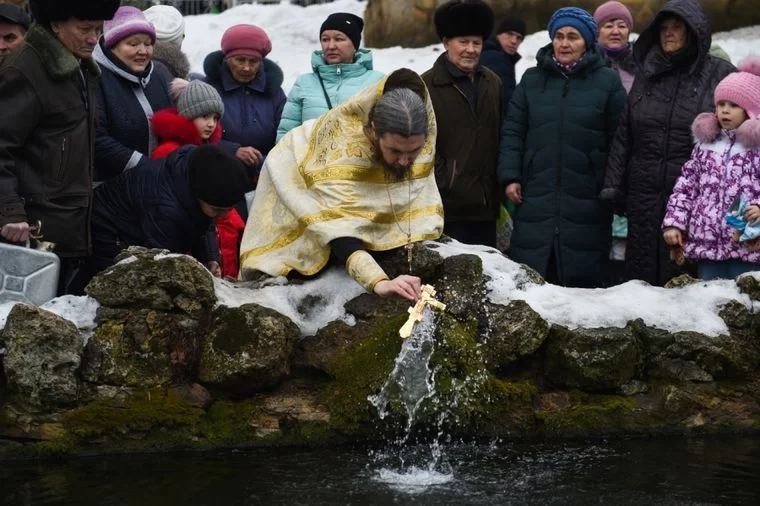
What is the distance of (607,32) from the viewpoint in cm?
998

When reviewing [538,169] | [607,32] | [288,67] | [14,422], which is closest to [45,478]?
[14,422]

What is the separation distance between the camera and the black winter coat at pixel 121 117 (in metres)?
7.77

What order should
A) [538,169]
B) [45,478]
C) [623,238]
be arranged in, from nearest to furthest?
[45,478] → [538,169] → [623,238]

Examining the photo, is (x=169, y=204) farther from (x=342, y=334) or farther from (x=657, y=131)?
(x=657, y=131)

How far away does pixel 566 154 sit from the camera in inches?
346

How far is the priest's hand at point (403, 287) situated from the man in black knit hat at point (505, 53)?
3080 mm

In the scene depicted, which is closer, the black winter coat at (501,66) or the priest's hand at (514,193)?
the priest's hand at (514,193)

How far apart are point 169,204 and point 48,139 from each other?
0.68m

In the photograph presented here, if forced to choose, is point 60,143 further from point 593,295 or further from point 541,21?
point 541,21

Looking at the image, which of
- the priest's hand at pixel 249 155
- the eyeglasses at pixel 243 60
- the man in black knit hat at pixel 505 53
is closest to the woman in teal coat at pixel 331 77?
the eyeglasses at pixel 243 60

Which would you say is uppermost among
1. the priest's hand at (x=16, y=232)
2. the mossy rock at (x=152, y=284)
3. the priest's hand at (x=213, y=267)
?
the priest's hand at (x=16, y=232)

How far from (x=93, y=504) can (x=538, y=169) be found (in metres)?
3.91

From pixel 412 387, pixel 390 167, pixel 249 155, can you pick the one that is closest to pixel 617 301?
pixel 412 387

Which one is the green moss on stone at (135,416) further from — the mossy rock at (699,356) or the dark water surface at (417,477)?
the mossy rock at (699,356)
